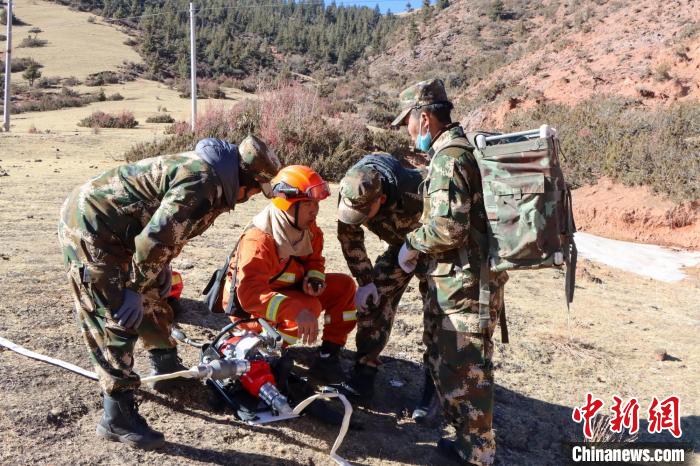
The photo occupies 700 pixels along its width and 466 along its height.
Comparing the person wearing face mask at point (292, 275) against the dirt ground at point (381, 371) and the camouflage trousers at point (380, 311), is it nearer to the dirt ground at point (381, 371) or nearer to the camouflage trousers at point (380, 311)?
the camouflage trousers at point (380, 311)

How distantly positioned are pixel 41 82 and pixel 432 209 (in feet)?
111

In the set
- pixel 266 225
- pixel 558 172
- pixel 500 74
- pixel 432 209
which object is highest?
pixel 500 74

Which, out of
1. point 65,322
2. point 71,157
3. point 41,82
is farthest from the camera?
point 41,82

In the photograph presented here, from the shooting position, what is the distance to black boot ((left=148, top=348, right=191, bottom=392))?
3648mm

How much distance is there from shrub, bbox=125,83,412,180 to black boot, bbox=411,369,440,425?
29.5ft

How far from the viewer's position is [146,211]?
116 inches

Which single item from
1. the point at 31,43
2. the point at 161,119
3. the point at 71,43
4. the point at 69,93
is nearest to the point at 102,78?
the point at 69,93

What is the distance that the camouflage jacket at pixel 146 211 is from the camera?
8.95 ft

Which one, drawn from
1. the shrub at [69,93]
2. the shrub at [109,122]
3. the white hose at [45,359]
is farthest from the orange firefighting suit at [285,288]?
the shrub at [69,93]

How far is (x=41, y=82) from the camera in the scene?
32000 millimetres

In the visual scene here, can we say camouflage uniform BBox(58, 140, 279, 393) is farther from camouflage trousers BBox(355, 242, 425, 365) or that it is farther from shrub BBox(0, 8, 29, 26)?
shrub BBox(0, 8, 29, 26)

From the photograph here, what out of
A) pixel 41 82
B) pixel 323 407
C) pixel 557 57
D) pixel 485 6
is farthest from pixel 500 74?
pixel 323 407

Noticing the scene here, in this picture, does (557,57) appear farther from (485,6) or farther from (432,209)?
(432,209)

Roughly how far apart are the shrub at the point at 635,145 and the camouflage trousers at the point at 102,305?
11542 mm
